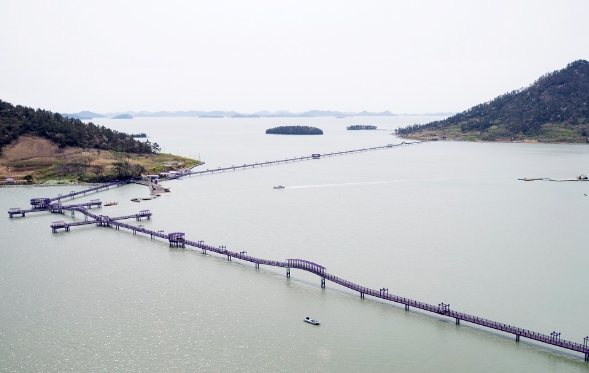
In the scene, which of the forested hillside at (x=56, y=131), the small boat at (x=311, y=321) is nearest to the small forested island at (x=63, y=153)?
the forested hillside at (x=56, y=131)

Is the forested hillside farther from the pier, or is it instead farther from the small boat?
the small boat

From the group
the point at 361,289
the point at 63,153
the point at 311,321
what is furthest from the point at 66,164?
the point at 311,321

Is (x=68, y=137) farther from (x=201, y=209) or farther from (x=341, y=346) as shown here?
(x=341, y=346)

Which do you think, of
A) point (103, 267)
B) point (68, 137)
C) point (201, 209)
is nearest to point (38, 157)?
point (68, 137)

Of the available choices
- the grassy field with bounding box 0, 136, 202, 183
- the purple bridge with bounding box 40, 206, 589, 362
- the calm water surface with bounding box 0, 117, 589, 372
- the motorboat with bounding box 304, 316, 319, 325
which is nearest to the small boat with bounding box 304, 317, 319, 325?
the motorboat with bounding box 304, 316, 319, 325

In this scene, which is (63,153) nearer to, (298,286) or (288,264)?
(288,264)

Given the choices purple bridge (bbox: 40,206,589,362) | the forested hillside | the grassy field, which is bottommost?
purple bridge (bbox: 40,206,589,362)

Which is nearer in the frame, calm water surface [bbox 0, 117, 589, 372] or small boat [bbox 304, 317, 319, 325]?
calm water surface [bbox 0, 117, 589, 372]
